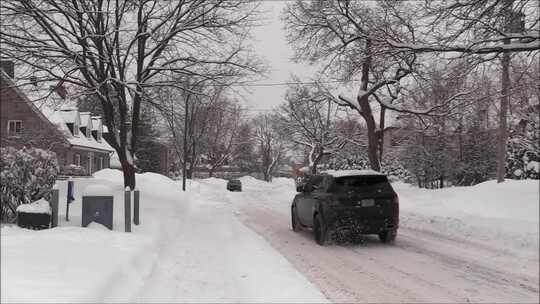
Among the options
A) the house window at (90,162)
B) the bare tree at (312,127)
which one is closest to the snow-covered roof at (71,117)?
the house window at (90,162)

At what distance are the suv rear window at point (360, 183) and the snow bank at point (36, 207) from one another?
5.45m

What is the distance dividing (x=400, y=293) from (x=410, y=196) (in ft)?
47.1

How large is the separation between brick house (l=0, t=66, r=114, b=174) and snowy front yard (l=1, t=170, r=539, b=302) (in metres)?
16.0

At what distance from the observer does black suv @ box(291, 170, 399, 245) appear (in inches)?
386

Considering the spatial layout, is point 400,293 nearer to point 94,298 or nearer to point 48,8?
point 94,298

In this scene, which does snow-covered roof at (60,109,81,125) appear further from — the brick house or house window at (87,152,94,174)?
house window at (87,152,94,174)

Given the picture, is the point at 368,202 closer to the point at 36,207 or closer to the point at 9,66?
the point at 36,207

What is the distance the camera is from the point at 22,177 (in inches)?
339

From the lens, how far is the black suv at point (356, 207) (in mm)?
9797

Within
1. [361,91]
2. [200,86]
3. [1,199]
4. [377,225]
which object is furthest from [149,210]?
[361,91]

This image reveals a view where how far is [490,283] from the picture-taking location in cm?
651

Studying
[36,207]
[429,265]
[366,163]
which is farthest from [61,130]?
[429,265]

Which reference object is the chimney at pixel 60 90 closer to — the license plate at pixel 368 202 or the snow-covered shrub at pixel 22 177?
the snow-covered shrub at pixel 22 177

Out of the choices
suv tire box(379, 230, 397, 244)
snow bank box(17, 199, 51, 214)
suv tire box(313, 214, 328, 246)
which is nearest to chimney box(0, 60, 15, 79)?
snow bank box(17, 199, 51, 214)
